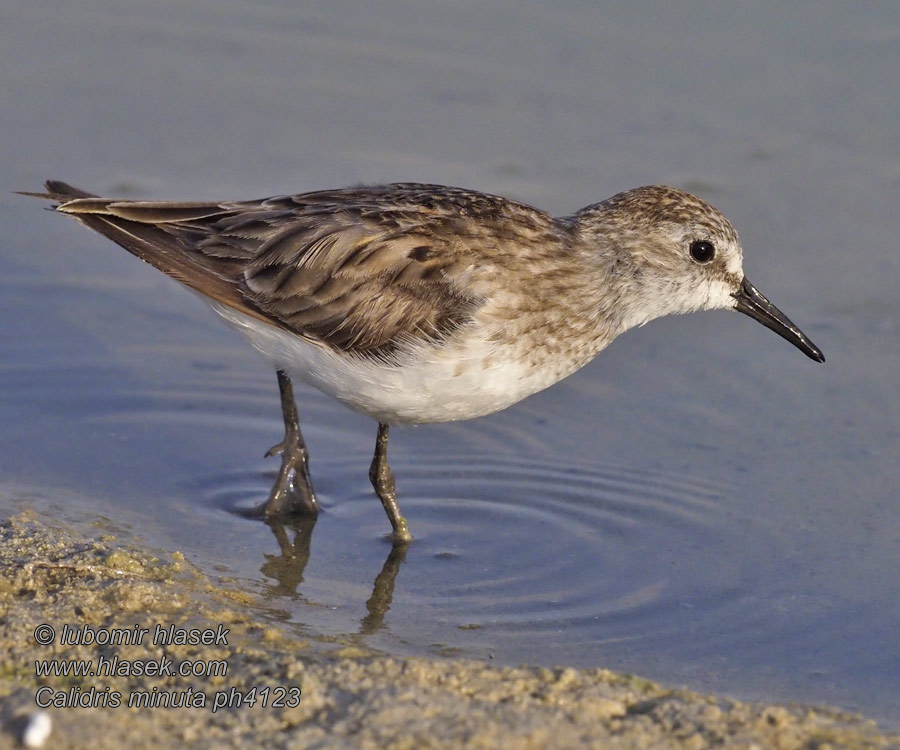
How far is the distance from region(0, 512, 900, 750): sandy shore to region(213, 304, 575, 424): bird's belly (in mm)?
1808

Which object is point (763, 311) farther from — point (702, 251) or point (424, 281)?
point (424, 281)

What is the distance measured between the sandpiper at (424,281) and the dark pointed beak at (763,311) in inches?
0.5

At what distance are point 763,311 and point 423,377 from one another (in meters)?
2.41

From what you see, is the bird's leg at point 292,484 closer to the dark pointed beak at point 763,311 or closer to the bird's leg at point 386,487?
the bird's leg at point 386,487

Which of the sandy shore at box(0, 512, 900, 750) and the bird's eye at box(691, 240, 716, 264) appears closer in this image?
the sandy shore at box(0, 512, 900, 750)

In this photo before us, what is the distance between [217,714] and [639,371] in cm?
590

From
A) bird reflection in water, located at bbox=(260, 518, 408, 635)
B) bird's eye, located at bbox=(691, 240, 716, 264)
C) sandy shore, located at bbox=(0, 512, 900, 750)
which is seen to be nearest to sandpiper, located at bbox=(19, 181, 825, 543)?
bird's eye, located at bbox=(691, 240, 716, 264)

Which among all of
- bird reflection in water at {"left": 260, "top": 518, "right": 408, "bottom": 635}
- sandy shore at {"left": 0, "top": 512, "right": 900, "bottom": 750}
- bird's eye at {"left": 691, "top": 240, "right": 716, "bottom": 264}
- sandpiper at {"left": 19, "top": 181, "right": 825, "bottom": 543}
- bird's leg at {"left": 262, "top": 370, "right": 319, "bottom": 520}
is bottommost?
sandy shore at {"left": 0, "top": 512, "right": 900, "bottom": 750}

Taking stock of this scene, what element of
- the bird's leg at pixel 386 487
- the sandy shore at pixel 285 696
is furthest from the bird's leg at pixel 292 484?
the sandy shore at pixel 285 696

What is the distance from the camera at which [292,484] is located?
9164mm

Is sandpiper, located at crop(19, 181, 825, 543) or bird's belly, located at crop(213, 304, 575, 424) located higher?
sandpiper, located at crop(19, 181, 825, 543)

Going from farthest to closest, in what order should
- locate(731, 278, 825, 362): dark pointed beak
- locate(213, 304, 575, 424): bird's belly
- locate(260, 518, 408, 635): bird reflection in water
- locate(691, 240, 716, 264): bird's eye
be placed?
locate(731, 278, 825, 362): dark pointed beak < locate(691, 240, 716, 264): bird's eye < locate(213, 304, 575, 424): bird's belly < locate(260, 518, 408, 635): bird reflection in water

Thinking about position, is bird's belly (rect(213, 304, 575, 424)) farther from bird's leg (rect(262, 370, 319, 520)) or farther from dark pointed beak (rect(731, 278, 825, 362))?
dark pointed beak (rect(731, 278, 825, 362))

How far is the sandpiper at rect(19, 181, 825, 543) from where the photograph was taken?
8.27 m
